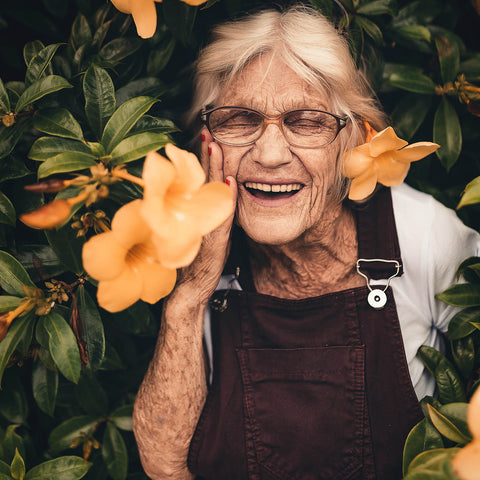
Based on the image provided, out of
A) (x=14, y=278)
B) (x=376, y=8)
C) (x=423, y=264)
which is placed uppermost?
(x=376, y=8)

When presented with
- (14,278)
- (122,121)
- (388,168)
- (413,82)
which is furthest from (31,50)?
(413,82)

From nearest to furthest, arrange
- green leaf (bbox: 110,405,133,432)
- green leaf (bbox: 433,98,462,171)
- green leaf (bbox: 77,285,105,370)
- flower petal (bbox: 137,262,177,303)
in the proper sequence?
flower petal (bbox: 137,262,177,303), green leaf (bbox: 77,285,105,370), green leaf (bbox: 433,98,462,171), green leaf (bbox: 110,405,133,432)

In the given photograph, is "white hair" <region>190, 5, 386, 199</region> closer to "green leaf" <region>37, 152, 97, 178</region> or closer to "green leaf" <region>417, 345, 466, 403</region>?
"green leaf" <region>37, 152, 97, 178</region>

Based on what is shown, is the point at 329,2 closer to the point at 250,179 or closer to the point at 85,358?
the point at 250,179

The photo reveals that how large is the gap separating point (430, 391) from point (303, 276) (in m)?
0.66

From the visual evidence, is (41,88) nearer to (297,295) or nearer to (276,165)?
(276,165)

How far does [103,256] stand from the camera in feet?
3.27

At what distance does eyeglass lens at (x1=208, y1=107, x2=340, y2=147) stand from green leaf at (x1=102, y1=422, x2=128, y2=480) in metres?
1.26

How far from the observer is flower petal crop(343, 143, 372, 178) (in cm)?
142

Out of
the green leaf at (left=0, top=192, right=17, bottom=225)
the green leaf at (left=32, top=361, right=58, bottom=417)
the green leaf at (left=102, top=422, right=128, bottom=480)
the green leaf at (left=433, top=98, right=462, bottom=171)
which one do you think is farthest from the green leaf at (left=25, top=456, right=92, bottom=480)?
the green leaf at (left=433, top=98, right=462, bottom=171)

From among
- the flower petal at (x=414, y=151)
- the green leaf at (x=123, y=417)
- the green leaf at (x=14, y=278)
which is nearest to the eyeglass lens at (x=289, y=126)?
the flower petal at (x=414, y=151)

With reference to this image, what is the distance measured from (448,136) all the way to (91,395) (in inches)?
68.0

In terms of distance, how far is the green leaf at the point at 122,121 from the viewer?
1.30 m

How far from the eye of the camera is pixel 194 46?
1645mm
